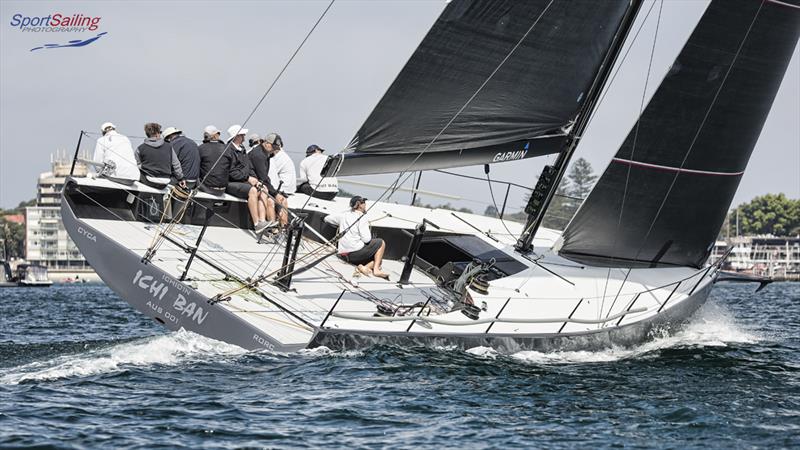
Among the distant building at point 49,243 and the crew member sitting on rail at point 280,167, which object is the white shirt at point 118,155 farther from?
the distant building at point 49,243

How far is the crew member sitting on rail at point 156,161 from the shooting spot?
1283 cm

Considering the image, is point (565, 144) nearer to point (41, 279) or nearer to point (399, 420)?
point (399, 420)

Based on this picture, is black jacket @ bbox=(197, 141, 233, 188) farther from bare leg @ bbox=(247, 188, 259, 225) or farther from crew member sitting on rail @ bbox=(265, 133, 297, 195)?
crew member sitting on rail @ bbox=(265, 133, 297, 195)

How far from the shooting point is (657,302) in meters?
12.4

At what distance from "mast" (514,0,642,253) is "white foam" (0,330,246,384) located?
4914 mm

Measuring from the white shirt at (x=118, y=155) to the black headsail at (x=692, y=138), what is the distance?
544 cm

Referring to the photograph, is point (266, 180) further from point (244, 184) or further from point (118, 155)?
point (118, 155)

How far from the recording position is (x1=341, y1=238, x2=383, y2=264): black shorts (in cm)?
1272

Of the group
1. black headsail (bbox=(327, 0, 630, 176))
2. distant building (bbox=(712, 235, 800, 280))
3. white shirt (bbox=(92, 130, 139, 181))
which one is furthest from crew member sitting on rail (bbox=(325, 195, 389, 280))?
distant building (bbox=(712, 235, 800, 280))

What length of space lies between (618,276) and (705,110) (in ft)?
7.63

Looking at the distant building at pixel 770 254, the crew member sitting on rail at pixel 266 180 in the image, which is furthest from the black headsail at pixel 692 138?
the distant building at pixel 770 254

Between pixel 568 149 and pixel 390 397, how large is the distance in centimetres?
557

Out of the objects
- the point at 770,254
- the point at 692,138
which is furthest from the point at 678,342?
the point at 770,254

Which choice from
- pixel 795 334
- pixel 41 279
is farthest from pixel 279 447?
pixel 41 279
